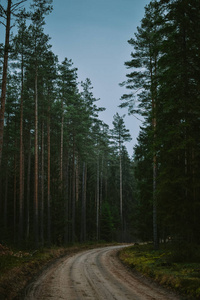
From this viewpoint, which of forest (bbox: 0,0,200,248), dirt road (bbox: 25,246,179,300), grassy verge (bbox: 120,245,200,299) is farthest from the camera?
forest (bbox: 0,0,200,248)

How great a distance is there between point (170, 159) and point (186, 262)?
452 centimetres

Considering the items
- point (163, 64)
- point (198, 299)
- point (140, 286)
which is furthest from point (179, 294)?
point (163, 64)

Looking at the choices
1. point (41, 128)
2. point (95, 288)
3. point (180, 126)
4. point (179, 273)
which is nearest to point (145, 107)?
point (180, 126)

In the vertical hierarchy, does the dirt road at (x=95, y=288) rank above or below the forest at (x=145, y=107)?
below

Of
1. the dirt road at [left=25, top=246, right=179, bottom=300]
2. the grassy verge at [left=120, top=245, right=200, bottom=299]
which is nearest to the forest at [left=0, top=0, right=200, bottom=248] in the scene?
the grassy verge at [left=120, top=245, right=200, bottom=299]

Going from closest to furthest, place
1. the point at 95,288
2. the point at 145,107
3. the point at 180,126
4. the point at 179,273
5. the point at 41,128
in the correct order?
the point at 95,288 → the point at 179,273 → the point at 180,126 → the point at 145,107 → the point at 41,128

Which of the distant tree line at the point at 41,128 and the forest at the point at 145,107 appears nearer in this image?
the forest at the point at 145,107

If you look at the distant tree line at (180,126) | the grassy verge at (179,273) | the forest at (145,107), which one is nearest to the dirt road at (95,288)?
the grassy verge at (179,273)

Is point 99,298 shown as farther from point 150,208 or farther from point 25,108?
point 25,108

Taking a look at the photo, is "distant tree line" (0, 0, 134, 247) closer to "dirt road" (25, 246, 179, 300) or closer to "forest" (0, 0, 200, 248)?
"forest" (0, 0, 200, 248)

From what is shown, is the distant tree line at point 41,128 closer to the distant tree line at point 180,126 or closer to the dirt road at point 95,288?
the dirt road at point 95,288

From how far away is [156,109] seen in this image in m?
13.1

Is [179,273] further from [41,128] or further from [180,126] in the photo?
[41,128]

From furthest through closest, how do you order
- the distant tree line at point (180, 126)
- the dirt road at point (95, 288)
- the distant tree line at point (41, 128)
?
the distant tree line at point (41, 128) → the distant tree line at point (180, 126) → the dirt road at point (95, 288)
